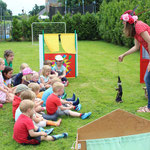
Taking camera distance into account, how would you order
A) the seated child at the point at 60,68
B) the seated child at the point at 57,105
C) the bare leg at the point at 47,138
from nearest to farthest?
the bare leg at the point at 47,138, the seated child at the point at 57,105, the seated child at the point at 60,68

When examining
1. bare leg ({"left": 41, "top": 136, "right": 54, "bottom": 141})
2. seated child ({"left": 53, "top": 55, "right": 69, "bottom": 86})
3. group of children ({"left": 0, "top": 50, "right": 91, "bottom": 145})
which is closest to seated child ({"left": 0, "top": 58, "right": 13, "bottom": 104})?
group of children ({"left": 0, "top": 50, "right": 91, "bottom": 145})

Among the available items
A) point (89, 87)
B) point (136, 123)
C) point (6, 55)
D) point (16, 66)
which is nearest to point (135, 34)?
point (136, 123)

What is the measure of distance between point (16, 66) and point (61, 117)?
5544 mm

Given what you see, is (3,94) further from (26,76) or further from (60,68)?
(60,68)

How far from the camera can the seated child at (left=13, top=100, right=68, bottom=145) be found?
3.13 meters

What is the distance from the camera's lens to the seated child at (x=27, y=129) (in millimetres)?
3130

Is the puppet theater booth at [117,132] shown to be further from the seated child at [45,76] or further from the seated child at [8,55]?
the seated child at [8,55]

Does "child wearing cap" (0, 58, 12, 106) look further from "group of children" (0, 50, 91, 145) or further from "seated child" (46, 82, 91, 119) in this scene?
"seated child" (46, 82, 91, 119)

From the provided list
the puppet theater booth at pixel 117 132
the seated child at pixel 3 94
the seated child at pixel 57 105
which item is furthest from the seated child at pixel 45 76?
the puppet theater booth at pixel 117 132

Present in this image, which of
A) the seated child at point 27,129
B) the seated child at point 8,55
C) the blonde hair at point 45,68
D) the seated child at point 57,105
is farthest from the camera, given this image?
the seated child at point 8,55

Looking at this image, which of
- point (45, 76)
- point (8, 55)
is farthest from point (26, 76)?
point (8, 55)

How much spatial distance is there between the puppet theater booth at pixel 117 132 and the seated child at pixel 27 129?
3.15 feet

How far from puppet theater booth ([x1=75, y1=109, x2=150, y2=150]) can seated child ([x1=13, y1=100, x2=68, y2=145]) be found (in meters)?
0.96

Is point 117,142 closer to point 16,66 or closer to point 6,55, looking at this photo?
point 6,55
